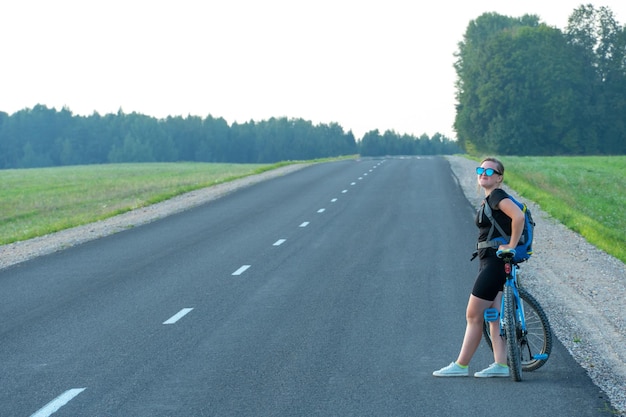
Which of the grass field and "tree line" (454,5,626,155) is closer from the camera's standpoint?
the grass field

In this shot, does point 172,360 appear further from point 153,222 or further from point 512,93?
point 512,93

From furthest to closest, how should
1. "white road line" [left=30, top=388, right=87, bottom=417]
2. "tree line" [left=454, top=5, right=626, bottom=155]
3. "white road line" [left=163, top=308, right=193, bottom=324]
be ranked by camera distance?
"tree line" [left=454, top=5, right=626, bottom=155] < "white road line" [left=163, top=308, right=193, bottom=324] < "white road line" [left=30, top=388, right=87, bottom=417]

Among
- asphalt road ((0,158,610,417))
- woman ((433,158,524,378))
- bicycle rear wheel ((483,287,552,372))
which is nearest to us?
asphalt road ((0,158,610,417))

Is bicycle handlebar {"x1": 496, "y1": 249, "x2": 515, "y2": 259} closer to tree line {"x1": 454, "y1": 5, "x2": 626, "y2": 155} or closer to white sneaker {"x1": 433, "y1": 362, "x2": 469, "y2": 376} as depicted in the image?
white sneaker {"x1": 433, "y1": 362, "x2": 469, "y2": 376}

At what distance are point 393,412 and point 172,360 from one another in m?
2.60

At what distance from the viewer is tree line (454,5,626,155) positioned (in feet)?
296

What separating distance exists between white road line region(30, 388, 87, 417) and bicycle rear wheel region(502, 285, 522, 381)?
3427 mm

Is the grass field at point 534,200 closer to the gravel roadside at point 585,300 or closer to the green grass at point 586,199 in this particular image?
the green grass at point 586,199

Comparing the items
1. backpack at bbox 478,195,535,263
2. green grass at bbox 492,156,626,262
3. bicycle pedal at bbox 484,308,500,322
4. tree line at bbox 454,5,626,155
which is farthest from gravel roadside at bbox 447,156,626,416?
tree line at bbox 454,5,626,155

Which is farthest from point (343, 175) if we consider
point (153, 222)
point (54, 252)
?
point (54, 252)

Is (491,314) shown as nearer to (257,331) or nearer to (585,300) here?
(257,331)

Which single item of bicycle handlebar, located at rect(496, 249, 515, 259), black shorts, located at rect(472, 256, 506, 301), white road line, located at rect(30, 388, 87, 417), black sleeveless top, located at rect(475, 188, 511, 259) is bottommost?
white road line, located at rect(30, 388, 87, 417)

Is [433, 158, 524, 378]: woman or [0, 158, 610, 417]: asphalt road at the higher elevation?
[433, 158, 524, 378]: woman

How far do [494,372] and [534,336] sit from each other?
1.91ft
